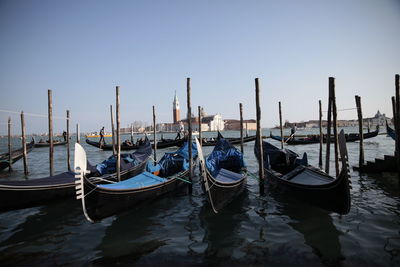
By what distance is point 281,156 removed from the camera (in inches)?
335

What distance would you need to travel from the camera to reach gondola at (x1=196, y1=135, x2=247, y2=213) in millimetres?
4590

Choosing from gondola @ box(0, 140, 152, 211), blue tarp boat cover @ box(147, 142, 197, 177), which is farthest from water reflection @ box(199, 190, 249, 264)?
gondola @ box(0, 140, 152, 211)

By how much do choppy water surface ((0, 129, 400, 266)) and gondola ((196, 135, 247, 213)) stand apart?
1.06 ft

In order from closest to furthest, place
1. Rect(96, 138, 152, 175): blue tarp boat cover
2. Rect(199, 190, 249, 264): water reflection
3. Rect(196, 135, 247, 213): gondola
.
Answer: Rect(199, 190, 249, 264): water reflection → Rect(196, 135, 247, 213): gondola → Rect(96, 138, 152, 175): blue tarp boat cover

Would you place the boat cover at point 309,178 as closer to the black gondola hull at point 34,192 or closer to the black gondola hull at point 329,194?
the black gondola hull at point 329,194

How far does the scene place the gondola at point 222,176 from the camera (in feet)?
15.1

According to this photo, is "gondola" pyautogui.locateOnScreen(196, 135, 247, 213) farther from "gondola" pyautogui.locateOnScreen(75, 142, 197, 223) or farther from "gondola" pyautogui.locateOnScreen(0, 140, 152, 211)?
"gondola" pyautogui.locateOnScreen(0, 140, 152, 211)

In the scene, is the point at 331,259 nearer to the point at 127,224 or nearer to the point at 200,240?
the point at 200,240

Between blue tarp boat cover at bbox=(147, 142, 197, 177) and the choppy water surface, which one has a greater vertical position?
blue tarp boat cover at bbox=(147, 142, 197, 177)

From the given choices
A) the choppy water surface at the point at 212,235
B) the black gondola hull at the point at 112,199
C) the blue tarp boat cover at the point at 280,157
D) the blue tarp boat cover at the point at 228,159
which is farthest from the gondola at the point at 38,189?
the blue tarp boat cover at the point at 280,157

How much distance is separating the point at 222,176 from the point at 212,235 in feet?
7.39

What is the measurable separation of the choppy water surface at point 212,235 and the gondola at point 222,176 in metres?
0.32

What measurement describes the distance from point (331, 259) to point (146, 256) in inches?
98.1

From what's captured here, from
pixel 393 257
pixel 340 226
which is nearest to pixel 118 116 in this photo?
pixel 340 226
